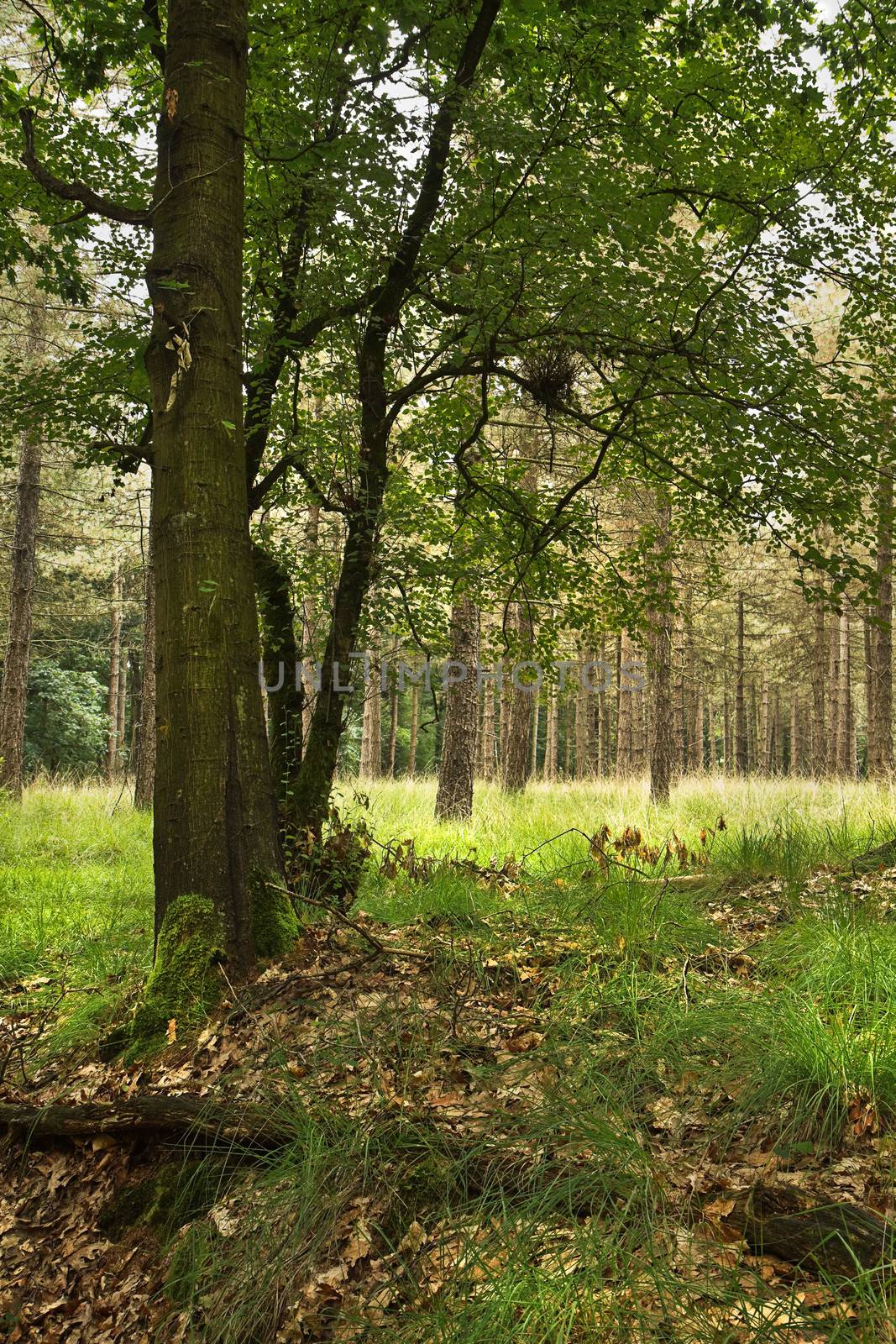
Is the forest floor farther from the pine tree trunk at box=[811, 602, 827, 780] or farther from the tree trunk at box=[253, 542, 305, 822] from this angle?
the pine tree trunk at box=[811, 602, 827, 780]

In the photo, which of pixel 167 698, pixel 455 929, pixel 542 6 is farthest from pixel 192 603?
pixel 542 6

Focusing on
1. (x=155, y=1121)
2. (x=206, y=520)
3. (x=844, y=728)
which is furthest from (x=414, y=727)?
(x=155, y=1121)

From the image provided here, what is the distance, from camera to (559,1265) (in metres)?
1.95

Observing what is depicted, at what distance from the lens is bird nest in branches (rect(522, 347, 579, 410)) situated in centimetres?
571

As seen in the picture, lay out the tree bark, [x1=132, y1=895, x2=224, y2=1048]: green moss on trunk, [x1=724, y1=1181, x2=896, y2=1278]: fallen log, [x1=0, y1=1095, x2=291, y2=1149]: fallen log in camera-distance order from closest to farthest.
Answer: [x1=724, y1=1181, x2=896, y2=1278]: fallen log < [x1=0, y1=1095, x2=291, y2=1149]: fallen log < [x1=132, y1=895, x2=224, y2=1048]: green moss on trunk < the tree bark

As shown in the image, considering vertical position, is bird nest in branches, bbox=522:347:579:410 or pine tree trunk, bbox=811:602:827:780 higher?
bird nest in branches, bbox=522:347:579:410

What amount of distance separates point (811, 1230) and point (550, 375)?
5166 millimetres

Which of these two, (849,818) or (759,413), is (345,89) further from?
(849,818)

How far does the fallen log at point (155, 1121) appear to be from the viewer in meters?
2.75

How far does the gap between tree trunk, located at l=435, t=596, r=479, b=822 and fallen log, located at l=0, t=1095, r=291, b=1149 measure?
6639 millimetres

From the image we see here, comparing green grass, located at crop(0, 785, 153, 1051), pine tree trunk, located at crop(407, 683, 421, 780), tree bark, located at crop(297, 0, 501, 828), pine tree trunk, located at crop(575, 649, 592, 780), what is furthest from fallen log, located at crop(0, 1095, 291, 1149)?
pine tree trunk, located at crop(575, 649, 592, 780)

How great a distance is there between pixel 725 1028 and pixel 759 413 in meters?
3.46

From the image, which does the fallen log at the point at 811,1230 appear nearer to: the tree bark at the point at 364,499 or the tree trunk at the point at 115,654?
the tree bark at the point at 364,499

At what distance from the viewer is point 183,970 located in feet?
11.8
